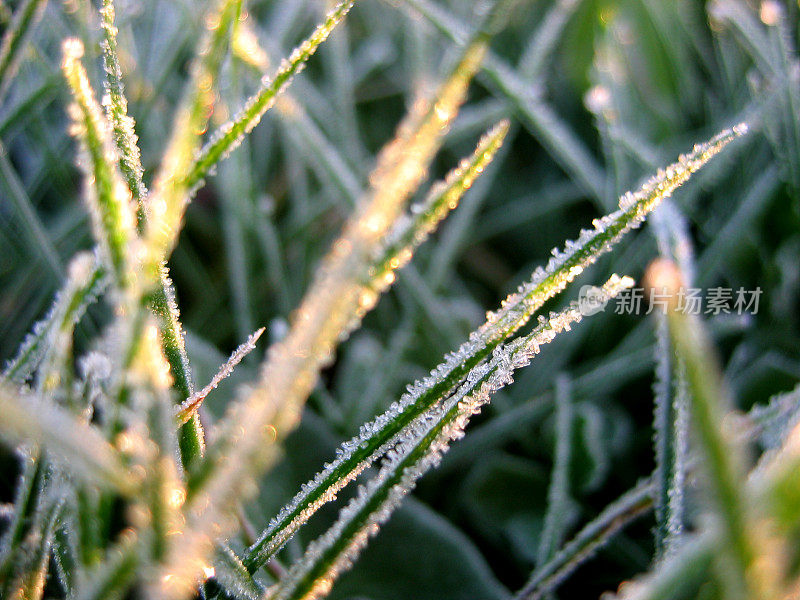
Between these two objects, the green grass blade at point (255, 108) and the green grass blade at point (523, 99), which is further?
the green grass blade at point (523, 99)

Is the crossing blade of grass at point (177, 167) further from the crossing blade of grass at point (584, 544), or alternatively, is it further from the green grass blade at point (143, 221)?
the crossing blade of grass at point (584, 544)

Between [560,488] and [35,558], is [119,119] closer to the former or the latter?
[35,558]

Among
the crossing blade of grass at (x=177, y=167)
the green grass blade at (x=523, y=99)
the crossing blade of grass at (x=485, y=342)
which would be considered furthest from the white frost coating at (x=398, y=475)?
the green grass blade at (x=523, y=99)

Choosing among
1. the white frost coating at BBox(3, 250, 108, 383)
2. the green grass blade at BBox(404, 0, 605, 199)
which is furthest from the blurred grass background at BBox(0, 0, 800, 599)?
the white frost coating at BBox(3, 250, 108, 383)

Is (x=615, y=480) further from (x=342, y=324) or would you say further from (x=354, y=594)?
(x=342, y=324)

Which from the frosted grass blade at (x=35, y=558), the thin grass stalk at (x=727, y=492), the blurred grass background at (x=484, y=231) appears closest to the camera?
the thin grass stalk at (x=727, y=492)

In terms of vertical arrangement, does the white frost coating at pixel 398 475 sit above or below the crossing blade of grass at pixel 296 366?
below

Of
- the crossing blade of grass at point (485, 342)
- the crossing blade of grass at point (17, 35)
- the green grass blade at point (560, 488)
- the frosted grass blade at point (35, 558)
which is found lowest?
the green grass blade at point (560, 488)
